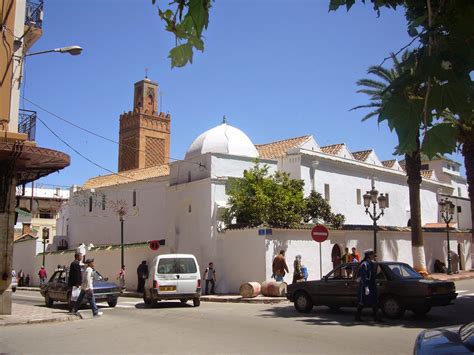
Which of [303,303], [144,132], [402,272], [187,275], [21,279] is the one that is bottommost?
[21,279]

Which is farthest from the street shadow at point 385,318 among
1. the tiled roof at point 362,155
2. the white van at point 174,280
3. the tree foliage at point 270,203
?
the tiled roof at point 362,155

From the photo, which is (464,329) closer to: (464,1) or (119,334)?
(464,1)

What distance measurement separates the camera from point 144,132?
66.2 m

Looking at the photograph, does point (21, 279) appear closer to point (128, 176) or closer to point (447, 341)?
point (128, 176)

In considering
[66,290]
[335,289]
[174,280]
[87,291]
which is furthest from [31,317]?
[335,289]

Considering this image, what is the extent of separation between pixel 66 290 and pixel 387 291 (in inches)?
446

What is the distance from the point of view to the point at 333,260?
86.4 ft

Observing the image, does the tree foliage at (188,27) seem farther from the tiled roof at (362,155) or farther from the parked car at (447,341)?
the tiled roof at (362,155)

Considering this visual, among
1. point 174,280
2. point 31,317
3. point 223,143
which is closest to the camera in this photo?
point 31,317

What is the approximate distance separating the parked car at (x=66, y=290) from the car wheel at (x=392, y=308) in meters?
9.89

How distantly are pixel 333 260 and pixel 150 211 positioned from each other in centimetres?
1313

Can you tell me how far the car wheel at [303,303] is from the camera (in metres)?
15.4

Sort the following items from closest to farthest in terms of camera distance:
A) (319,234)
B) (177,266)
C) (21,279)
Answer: (177,266), (319,234), (21,279)

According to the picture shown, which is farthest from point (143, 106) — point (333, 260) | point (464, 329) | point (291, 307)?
point (464, 329)
